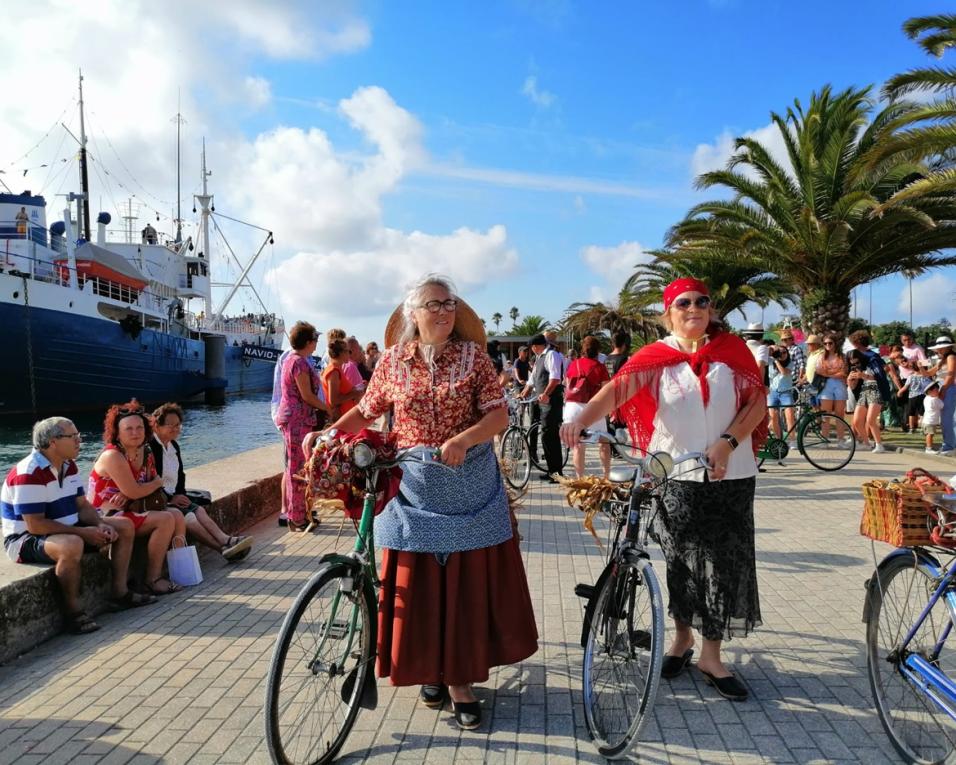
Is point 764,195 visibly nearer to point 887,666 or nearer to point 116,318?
point 887,666

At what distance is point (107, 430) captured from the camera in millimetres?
5211

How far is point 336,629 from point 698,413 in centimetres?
186

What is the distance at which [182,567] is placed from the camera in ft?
17.7

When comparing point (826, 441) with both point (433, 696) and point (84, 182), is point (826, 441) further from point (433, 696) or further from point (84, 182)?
point (84, 182)

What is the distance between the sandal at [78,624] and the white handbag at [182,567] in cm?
89

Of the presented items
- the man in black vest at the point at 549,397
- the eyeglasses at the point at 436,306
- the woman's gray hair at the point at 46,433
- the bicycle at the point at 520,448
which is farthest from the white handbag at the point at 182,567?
the man in black vest at the point at 549,397

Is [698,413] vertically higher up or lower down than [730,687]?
higher up

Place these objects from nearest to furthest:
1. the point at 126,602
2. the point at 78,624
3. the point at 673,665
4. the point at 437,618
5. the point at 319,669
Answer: the point at 319,669
the point at 437,618
the point at 673,665
the point at 78,624
the point at 126,602

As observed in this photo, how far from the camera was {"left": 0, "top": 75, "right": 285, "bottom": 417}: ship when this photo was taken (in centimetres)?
2825

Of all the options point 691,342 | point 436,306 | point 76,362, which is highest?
point 76,362

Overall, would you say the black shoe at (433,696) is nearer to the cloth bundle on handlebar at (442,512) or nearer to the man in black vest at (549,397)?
the cloth bundle on handlebar at (442,512)

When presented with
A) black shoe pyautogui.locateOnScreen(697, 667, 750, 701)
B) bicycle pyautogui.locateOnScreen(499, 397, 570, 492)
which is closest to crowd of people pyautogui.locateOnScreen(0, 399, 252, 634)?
black shoe pyautogui.locateOnScreen(697, 667, 750, 701)

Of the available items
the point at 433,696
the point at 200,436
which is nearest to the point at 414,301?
the point at 433,696

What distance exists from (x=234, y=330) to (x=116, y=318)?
18998 millimetres
